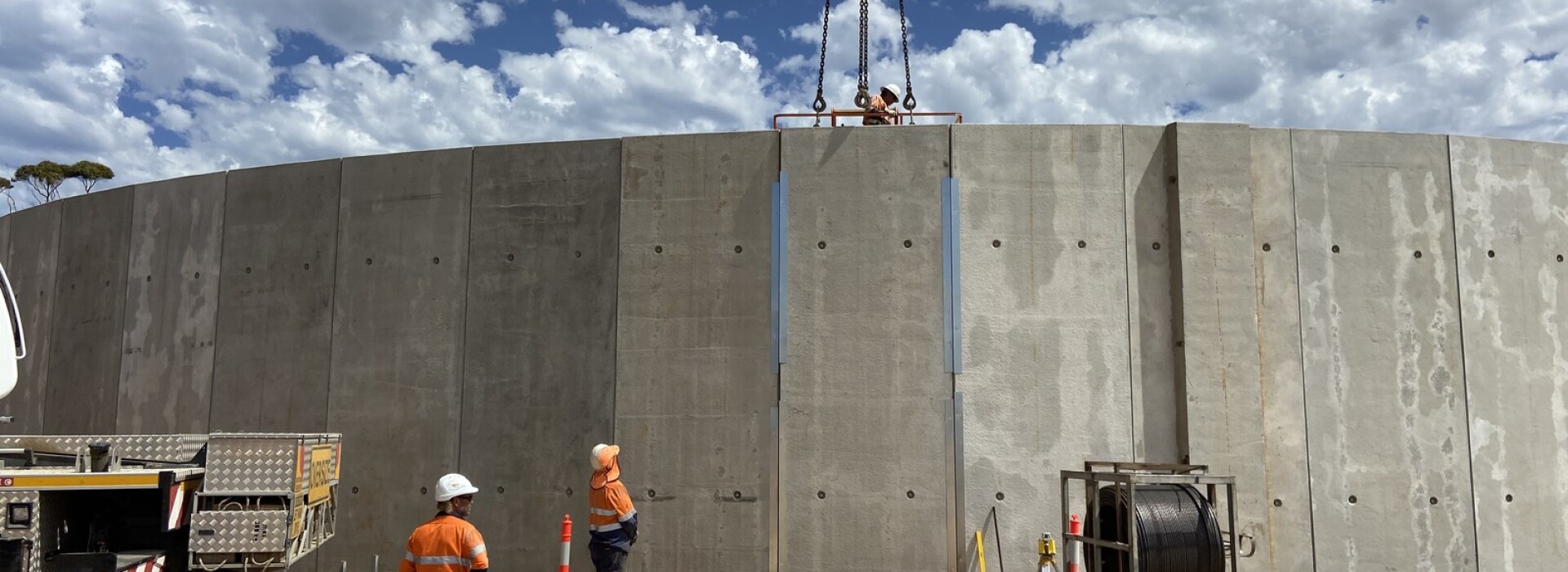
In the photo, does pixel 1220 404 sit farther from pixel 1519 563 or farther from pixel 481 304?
pixel 481 304

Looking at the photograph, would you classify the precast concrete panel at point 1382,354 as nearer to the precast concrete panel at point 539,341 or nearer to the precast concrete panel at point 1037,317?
the precast concrete panel at point 1037,317

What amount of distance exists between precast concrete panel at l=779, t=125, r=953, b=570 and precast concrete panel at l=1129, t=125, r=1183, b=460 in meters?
2.04

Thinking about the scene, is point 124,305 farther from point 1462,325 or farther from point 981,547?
point 1462,325

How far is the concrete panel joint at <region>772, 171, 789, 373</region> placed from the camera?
1159cm

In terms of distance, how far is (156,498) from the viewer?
8180 millimetres

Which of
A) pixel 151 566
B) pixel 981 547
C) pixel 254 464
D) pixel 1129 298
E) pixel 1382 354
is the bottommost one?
pixel 981 547

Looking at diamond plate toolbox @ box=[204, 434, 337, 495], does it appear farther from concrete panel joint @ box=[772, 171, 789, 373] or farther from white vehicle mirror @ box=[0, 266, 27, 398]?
concrete panel joint @ box=[772, 171, 789, 373]

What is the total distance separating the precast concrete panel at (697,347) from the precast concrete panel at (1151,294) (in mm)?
3902

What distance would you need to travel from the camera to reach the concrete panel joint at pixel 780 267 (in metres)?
11.6

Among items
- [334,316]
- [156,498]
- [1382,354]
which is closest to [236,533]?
[156,498]

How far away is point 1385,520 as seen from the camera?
11.1 meters

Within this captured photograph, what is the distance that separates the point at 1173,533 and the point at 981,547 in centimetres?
247

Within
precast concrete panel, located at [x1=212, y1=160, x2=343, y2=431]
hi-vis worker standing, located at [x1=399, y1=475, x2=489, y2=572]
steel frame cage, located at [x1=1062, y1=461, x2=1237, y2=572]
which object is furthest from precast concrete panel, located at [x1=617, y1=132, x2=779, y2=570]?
hi-vis worker standing, located at [x1=399, y1=475, x2=489, y2=572]

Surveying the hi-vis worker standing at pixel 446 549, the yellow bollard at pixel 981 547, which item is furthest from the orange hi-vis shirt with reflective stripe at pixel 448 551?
the yellow bollard at pixel 981 547
